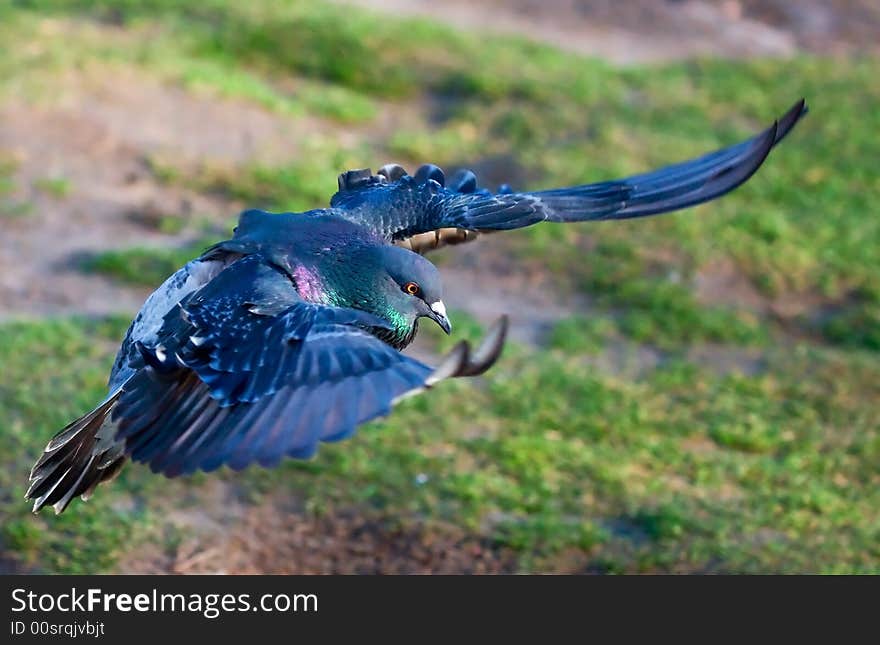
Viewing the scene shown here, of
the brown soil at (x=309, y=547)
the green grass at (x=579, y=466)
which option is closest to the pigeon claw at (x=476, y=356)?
the brown soil at (x=309, y=547)

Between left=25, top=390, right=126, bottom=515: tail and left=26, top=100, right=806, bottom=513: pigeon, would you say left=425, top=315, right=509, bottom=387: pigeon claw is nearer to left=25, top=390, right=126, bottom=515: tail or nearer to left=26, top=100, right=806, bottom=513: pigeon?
left=26, top=100, right=806, bottom=513: pigeon

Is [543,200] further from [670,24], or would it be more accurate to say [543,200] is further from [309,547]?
[670,24]

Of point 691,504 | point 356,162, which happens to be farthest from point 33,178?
point 691,504

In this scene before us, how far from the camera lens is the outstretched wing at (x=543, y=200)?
4012 millimetres

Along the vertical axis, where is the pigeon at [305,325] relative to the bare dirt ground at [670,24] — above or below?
below

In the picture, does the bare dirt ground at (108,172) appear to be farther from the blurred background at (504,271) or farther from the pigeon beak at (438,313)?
the pigeon beak at (438,313)

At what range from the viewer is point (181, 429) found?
348 centimetres

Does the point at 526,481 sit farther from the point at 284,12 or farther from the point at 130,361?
the point at 284,12

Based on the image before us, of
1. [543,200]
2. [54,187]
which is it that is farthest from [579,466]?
[54,187]

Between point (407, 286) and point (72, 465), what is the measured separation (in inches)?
42.9

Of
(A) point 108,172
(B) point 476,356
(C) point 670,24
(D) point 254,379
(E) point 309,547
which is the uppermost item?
(C) point 670,24

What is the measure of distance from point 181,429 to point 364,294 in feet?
2.15

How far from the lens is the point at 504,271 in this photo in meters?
7.17

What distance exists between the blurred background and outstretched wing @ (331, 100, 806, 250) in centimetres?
130
